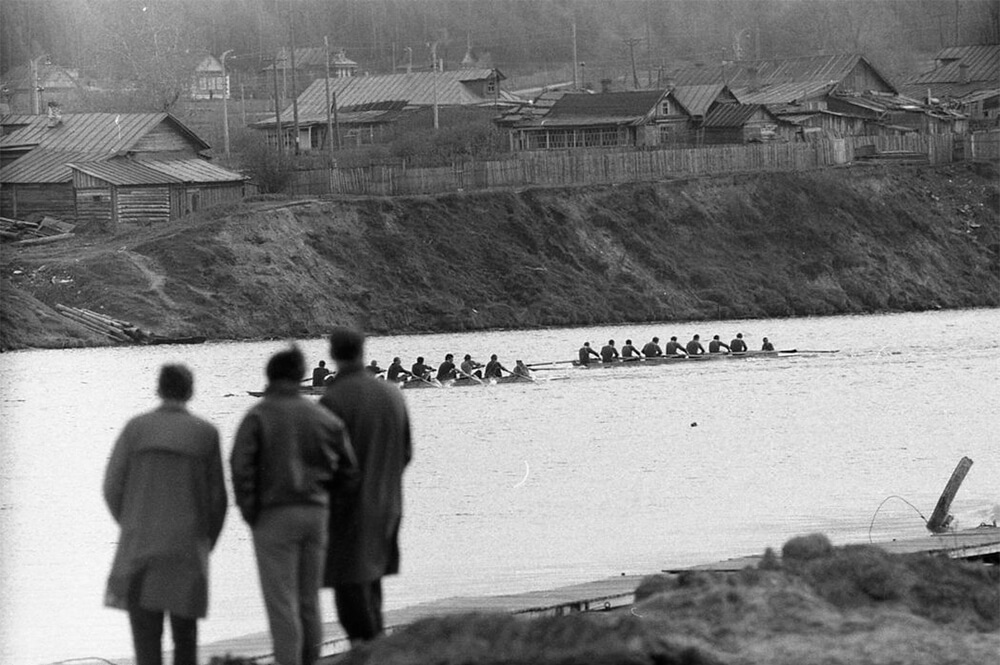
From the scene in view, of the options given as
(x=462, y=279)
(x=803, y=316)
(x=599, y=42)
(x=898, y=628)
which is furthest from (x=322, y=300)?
(x=599, y=42)

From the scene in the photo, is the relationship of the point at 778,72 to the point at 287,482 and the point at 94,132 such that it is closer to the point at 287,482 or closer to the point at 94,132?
the point at 94,132

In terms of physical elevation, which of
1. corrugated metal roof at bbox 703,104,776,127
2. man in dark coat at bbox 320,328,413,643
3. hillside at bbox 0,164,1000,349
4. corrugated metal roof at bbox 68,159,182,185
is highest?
corrugated metal roof at bbox 703,104,776,127

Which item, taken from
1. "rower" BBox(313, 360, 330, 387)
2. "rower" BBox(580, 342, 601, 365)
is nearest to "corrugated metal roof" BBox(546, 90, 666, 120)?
"rower" BBox(580, 342, 601, 365)

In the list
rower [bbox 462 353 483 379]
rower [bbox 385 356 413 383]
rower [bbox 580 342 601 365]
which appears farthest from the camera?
rower [bbox 580 342 601 365]

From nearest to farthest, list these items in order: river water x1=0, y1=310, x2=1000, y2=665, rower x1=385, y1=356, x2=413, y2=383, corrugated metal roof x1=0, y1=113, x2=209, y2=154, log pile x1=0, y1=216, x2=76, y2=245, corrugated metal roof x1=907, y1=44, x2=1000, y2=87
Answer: river water x1=0, y1=310, x2=1000, y2=665
rower x1=385, y1=356, x2=413, y2=383
log pile x1=0, y1=216, x2=76, y2=245
corrugated metal roof x1=0, y1=113, x2=209, y2=154
corrugated metal roof x1=907, y1=44, x2=1000, y2=87

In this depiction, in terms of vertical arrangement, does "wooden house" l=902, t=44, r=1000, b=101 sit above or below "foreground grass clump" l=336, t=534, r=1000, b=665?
above

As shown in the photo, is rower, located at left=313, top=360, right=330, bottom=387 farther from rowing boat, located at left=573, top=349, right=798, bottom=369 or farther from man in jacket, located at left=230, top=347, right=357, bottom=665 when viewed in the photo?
man in jacket, located at left=230, top=347, right=357, bottom=665

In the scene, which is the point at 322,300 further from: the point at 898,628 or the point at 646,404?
the point at 898,628

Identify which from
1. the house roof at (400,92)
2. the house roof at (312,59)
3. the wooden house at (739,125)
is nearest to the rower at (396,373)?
the wooden house at (739,125)
